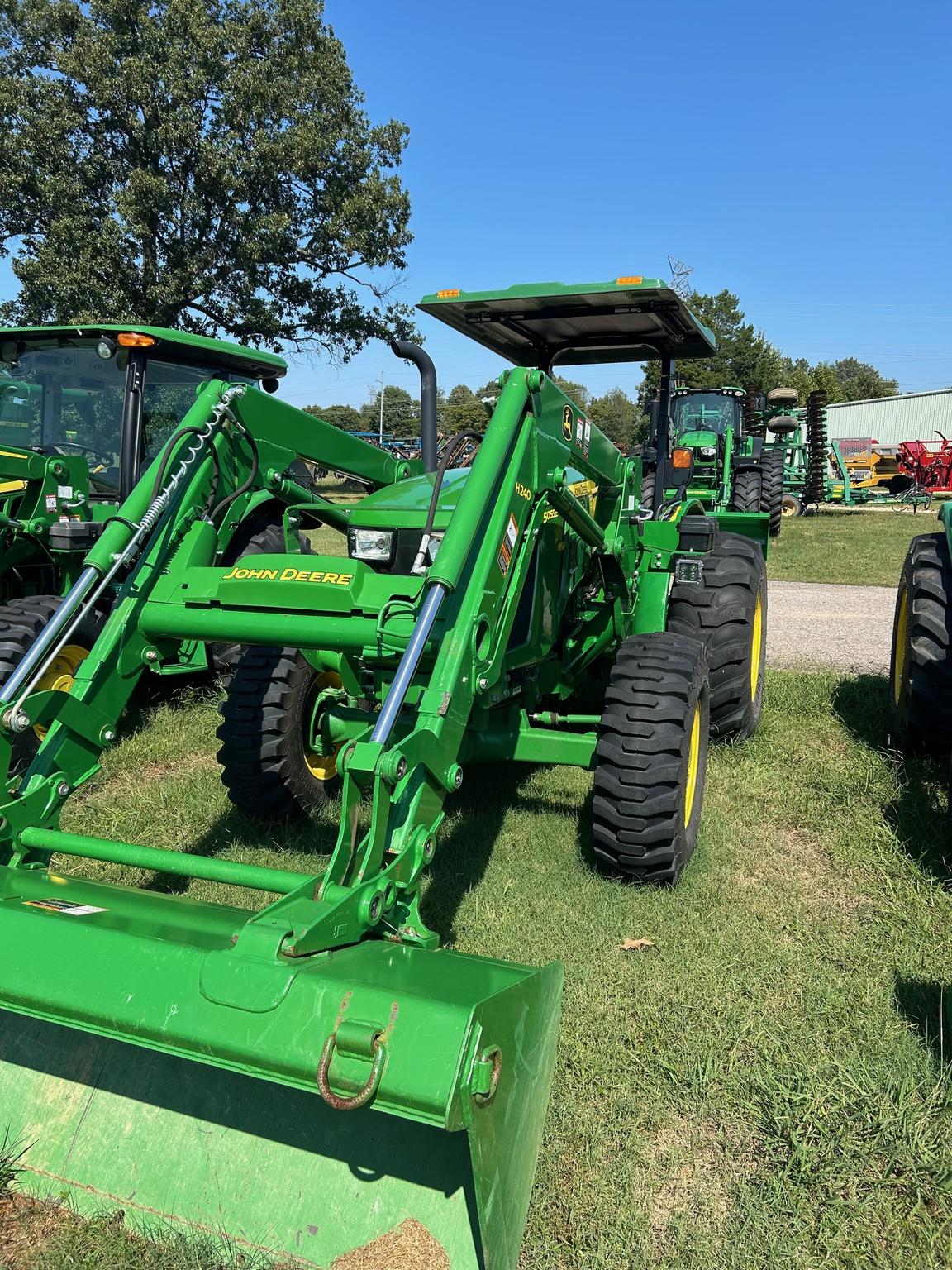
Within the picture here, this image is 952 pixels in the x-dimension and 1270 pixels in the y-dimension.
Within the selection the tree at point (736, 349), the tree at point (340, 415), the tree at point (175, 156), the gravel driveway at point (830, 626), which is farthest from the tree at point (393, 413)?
the gravel driveway at point (830, 626)

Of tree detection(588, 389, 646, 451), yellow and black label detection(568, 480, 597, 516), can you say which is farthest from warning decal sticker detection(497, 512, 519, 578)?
tree detection(588, 389, 646, 451)

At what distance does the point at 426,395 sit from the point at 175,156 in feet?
63.8

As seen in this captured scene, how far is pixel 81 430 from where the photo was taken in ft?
20.6

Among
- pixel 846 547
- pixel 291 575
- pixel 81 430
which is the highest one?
pixel 81 430

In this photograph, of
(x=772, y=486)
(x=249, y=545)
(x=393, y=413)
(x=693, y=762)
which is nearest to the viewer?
(x=693, y=762)

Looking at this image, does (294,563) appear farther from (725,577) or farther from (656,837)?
(725,577)

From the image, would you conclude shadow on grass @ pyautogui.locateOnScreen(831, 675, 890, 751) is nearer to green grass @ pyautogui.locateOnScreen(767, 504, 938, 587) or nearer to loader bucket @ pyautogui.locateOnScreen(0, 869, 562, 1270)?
loader bucket @ pyautogui.locateOnScreen(0, 869, 562, 1270)

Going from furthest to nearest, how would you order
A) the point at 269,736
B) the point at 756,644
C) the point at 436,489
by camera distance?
the point at 756,644 < the point at 269,736 < the point at 436,489

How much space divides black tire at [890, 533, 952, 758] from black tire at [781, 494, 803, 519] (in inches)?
670

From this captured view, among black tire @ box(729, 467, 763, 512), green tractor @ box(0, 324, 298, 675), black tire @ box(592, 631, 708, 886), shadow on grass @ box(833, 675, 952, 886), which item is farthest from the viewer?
black tire @ box(729, 467, 763, 512)

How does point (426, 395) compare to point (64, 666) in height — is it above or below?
above

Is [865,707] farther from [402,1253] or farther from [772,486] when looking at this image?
[772,486]

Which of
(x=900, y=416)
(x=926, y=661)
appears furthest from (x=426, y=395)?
(x=900, y=416)

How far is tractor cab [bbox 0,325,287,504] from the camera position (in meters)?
6.02
